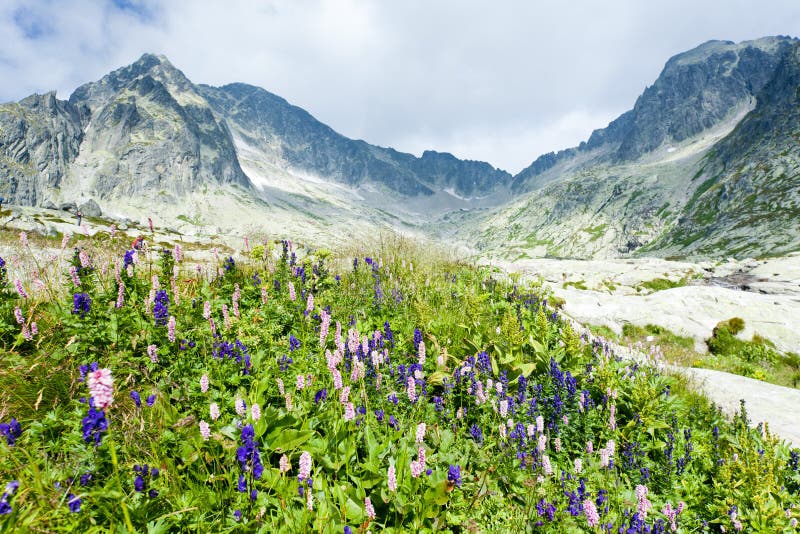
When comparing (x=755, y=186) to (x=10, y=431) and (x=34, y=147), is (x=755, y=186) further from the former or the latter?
(x=34, y=147)

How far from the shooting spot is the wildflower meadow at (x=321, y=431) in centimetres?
268

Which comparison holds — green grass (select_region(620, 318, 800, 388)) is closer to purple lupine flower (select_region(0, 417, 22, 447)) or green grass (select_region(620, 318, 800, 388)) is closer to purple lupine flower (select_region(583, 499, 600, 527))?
purple lupine flower (select_region(583, 499, 600, 527))

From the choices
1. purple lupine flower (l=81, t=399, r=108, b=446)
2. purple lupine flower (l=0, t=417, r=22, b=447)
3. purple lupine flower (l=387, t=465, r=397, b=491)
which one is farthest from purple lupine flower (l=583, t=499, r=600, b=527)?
purple lupine flower (l=0, t=417, r=22, b=447)

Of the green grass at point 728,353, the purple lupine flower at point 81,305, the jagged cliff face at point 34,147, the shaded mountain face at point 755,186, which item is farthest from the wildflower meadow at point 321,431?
the jagged cliff face at point 34,147

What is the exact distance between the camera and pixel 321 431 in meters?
3.79

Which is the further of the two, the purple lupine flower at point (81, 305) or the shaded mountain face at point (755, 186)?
the shaded mountain face at point (755, 186)

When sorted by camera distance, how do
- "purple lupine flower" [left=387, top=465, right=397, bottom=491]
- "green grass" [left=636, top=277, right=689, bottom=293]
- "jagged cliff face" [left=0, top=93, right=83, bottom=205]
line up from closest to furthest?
"purple lupine flower" [left=387, top=465, right=397, bottom=491], "green grass" [left=636, top=277, right=689, bottom=293], "jagged cliff face" [left=0, top=93, right=83, bottom=205]

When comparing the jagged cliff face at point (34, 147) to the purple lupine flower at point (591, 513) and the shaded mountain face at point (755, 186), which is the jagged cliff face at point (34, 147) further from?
the shaded mountain face at point (755, 186)

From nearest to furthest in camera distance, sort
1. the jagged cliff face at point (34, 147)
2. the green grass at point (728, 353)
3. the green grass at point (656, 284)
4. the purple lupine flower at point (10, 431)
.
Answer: the purple lupine flower at point (10, 431)
the green grass at point (728, 353)
the green grass at point (656, 284)
the jagged cliff face at point (34, 147)

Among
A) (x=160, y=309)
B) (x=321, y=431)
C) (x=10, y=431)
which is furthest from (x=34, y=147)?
(x=321, y=431)

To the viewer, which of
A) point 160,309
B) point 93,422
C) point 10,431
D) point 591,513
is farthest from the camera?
point 160,309

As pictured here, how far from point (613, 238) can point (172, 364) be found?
7721 inches

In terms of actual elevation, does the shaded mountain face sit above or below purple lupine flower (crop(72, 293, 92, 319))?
above

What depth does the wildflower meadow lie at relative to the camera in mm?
2682
